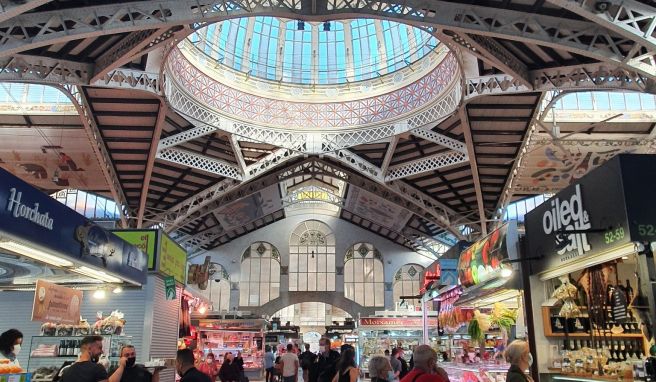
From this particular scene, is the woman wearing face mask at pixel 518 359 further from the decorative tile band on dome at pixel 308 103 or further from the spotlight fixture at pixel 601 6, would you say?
the decorative tile band on dome at pixel 308 103

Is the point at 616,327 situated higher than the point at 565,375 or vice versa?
the point at 616,327

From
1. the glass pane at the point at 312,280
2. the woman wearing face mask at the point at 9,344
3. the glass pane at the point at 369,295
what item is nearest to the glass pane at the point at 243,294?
the glass pane at the point at 312,280

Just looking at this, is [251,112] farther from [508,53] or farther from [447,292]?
[447,292]

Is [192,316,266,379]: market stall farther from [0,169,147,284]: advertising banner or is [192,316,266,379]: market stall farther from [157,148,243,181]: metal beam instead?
[0,169,147,284]: advertising banner

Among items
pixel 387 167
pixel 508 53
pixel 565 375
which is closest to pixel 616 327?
pixel 565 375

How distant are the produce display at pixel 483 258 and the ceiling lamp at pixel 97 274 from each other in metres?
5.33

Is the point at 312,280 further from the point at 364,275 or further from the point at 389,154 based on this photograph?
the point at 389,154

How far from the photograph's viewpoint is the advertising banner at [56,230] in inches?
197

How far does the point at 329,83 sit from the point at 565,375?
18.3 metres

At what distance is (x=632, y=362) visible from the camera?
4.84 m

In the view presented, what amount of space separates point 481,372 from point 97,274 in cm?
532

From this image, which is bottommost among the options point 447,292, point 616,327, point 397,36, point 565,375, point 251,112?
point 565,375

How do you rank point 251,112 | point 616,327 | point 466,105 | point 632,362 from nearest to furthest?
Result: 1. point 632,362
2. point 616,327
3. point 466,105
4. point 251,112

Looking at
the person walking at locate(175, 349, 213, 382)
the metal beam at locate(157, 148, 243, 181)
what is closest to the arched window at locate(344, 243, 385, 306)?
the metal beam at locate(157, 148, 243, 181)
